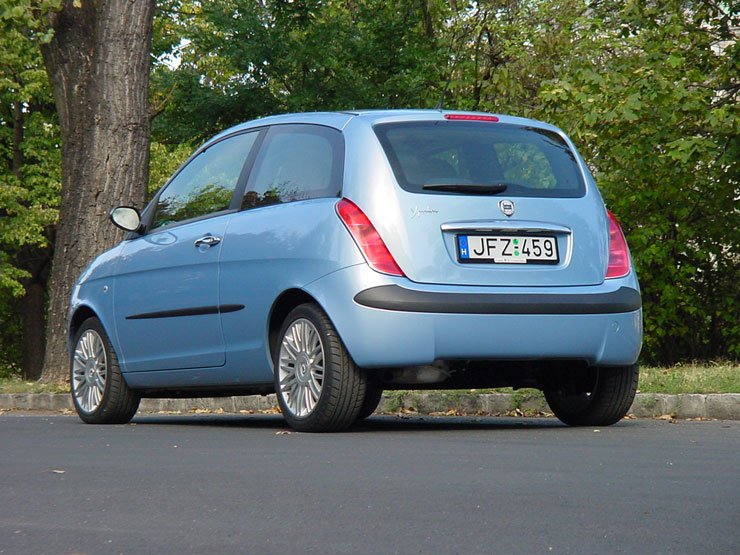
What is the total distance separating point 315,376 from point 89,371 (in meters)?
2.70

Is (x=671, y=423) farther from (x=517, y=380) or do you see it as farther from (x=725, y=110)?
(x=725, y=110)

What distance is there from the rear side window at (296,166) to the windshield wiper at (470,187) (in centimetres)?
51

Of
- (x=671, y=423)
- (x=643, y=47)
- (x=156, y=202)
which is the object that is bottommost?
(x=671, y=423)

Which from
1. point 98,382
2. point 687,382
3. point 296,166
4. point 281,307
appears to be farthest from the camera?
point 687,382

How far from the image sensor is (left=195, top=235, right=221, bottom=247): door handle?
8719mm

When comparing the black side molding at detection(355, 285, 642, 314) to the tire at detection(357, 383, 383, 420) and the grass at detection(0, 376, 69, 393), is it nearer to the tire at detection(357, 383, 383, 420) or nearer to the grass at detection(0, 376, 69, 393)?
the tire at detection(357, 383, 383, 420)

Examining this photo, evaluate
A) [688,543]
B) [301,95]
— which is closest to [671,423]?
[688,543]

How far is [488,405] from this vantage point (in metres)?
10.4

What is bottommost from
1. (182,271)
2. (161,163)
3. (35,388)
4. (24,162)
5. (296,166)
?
(35,388)

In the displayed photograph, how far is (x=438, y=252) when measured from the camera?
7719mm

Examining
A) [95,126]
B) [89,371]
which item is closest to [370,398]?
[89,371]

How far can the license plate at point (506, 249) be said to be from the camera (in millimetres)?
7781

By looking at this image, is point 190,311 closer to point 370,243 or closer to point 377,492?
point 370,243

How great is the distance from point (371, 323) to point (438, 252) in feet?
1.70
